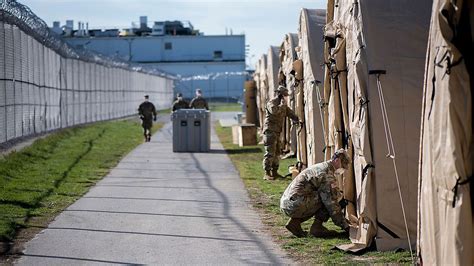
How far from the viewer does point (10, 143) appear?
22.3 meters

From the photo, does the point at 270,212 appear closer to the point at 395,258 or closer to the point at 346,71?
the point at 346,71

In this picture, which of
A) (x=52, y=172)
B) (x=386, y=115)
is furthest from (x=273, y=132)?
(x=386, y=115)

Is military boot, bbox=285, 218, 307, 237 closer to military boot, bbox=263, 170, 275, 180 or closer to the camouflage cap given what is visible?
the camouflage cap

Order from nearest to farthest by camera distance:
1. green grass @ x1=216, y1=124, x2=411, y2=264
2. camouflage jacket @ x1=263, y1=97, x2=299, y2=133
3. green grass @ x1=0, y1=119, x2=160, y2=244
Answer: green grass @ x1=216, y1=124, x2=411, y2=264 < green grass @ x1=0, y1=119, x2=160, y2=244 < camouflage jacket @ x1=263, y1=97, x2=299, y2=133

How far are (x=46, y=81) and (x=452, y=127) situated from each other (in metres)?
23.5

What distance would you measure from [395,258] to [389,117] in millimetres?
1793

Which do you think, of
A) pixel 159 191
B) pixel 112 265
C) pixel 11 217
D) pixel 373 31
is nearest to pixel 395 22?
pixel 373 31

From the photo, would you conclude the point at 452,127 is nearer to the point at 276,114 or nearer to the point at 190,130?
the point at 276,114

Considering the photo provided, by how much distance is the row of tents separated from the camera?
789 centimetres

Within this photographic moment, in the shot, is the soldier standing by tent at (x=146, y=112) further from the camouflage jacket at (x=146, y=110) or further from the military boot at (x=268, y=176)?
the military boot at (x=268, y=176)

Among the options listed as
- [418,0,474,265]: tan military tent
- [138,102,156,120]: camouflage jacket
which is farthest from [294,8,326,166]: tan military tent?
[138,102,156,120]: camouflage jacket

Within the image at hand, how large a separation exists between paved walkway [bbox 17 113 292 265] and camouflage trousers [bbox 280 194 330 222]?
0.50 m

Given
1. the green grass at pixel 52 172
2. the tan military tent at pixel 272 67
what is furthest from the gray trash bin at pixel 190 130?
the tan military tent at pixel 272 67

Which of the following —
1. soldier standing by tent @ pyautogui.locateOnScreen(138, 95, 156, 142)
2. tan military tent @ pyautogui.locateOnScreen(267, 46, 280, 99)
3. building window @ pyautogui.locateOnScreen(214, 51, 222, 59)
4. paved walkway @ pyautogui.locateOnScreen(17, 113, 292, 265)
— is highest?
building window @ pyautogui.locateOnScreen(214, 51, 222, 59)
